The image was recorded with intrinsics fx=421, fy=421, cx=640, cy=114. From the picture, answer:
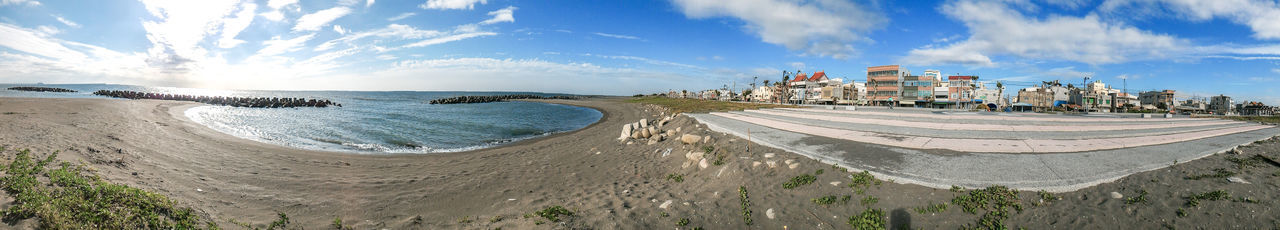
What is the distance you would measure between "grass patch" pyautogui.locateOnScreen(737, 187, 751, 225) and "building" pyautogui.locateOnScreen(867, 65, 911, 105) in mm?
93227

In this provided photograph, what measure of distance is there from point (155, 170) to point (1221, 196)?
70.1 feet

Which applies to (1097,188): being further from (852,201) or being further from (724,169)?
(724,169)

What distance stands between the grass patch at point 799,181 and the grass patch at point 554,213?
169 inches

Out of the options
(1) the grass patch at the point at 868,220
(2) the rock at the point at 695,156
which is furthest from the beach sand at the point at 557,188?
(2) the rock at the point at 695,156

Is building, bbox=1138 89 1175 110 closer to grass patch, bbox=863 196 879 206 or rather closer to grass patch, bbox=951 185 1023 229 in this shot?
grass patch, bbox=951 185 1023 229

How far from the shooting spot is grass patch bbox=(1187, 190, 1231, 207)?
568 centimetres

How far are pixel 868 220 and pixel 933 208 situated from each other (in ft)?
3.50

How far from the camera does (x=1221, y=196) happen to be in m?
5.76

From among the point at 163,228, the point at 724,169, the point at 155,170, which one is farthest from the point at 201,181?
the point at 724,169

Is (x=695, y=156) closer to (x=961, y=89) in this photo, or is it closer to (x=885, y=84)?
(x=885, y=84)

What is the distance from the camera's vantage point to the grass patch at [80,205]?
5730 millimetres

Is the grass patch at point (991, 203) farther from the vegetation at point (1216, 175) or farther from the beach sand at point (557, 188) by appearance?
the vegetation at point (1216, 175)

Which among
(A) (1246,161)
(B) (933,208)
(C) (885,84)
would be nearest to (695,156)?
(B) (933,208)

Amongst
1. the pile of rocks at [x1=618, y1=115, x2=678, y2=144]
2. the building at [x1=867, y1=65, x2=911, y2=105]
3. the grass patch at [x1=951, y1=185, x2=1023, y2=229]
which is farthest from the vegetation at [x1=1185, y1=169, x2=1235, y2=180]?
the building at [x1=867, y1=65, x2=911, y2=105]
